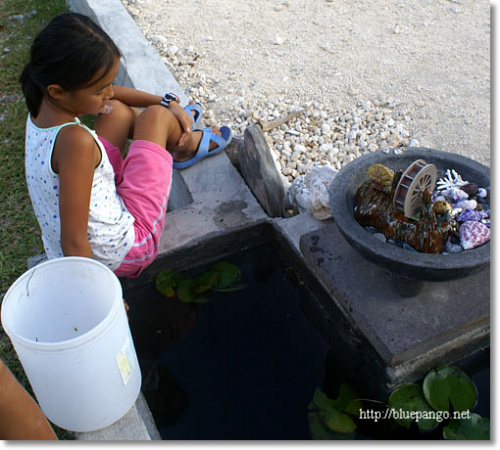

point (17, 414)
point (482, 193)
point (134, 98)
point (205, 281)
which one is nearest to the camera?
point (17, 414)

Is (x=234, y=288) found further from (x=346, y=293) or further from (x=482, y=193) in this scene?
(x=482, y=193)

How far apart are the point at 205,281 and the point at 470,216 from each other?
123cm

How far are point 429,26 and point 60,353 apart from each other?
12.3ft

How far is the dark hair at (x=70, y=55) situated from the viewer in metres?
1.75

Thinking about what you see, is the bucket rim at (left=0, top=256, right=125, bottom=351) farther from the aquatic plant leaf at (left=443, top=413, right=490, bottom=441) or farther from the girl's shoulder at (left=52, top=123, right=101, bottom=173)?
the aquatic plant leaf at (left=443, top=413, right=490, bottom=441)

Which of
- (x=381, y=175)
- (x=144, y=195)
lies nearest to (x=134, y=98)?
(x=144, y=195)

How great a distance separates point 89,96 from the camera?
6.07 ft

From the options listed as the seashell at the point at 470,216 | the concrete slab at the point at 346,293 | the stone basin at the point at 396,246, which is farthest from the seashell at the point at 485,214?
the concrete slab at the point at 346,293

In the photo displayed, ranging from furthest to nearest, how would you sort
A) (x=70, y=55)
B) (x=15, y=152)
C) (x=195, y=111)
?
(x=15, y=152)
(x=195, y=111)
(x=70, y=55)

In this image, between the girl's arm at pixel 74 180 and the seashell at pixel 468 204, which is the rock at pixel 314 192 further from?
the girl's arm at pixel 74 180

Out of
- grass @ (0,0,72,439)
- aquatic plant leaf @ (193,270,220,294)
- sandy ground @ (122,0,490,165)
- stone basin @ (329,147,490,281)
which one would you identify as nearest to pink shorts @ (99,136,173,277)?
aquatic plant leaf @ (193,270,220,294)

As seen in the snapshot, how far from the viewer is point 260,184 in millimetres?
2602

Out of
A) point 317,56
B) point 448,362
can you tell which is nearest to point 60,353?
point 448,362

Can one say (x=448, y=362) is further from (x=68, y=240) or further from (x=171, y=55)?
(x=171, y=55)
